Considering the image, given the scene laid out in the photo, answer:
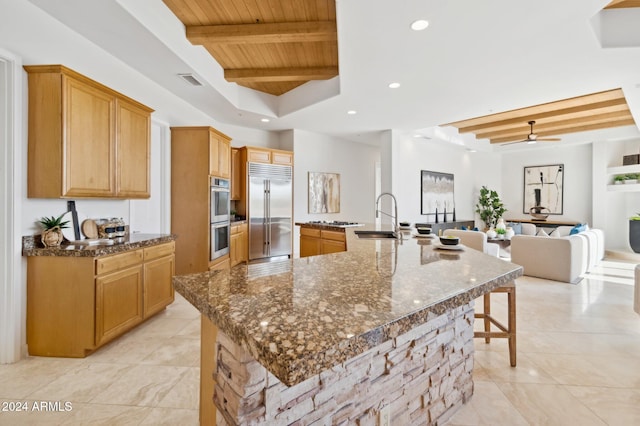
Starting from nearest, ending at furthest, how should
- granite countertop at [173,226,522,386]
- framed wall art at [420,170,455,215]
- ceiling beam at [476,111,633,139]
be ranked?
granite countertop at [173,226,522,386] < ceiling beam at [476,111,633,139] < framed wall art at [420,170,455,215]

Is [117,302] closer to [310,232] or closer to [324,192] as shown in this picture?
[310,232]

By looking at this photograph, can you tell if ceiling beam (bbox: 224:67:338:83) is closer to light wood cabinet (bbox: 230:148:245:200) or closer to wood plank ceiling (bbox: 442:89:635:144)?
light wood cabinet (bbox: 230:148:245:200)

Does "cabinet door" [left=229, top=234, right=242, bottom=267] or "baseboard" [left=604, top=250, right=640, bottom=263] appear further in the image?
"baseboard" [left=604, top=250, right=640, bottom=263]

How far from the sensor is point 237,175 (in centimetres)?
536

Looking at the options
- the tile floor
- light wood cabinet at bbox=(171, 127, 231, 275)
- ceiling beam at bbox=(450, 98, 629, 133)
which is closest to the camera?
the tile floor

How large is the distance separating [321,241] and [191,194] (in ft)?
6.46

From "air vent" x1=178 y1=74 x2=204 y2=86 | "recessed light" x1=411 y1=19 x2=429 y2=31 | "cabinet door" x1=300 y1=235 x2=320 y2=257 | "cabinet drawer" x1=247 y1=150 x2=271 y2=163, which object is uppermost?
"air vent" x1=178 y1=74 x2=204 y2=86

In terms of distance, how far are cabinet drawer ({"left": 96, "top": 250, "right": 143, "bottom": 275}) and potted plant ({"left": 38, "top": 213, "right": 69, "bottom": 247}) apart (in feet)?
1.32

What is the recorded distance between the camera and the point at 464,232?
476 cm

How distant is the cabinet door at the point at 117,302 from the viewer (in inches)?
89.8

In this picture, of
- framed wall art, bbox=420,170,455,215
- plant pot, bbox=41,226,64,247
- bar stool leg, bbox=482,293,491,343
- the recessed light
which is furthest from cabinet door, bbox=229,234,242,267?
framed wall art, bbox=420,170,455,215

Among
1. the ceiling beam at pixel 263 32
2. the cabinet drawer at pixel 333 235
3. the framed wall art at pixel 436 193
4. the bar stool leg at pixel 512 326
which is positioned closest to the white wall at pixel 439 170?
the framed wall art at pixel 436 193

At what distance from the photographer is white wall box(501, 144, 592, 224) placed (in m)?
7.73

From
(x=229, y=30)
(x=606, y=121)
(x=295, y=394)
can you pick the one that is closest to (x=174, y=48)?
(x=229, y=30)
